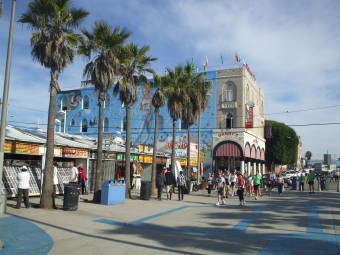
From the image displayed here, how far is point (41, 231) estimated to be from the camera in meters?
9.00

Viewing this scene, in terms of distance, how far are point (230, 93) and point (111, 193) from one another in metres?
27.7

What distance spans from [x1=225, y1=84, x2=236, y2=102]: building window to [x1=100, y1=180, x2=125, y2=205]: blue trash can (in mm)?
26634

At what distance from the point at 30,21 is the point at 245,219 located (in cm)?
1095

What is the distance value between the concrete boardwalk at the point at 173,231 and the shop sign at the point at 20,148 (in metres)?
2.73

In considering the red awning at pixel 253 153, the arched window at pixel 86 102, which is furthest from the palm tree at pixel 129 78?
the arched window at pixel 86 102

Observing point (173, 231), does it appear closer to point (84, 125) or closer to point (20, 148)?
point (20, 148)

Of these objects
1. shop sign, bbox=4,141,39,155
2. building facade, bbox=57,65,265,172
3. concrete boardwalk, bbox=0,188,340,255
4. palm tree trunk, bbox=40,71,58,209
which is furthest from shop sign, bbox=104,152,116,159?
building facade, bbox=57,65,265,172

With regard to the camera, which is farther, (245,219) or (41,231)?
(245,219)

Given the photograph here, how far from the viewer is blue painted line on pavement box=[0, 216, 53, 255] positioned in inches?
286

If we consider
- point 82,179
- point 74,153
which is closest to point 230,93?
point 74,153

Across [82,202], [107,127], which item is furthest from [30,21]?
[107,127]

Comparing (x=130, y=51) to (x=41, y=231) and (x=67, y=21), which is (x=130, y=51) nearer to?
(x=67, y=21)

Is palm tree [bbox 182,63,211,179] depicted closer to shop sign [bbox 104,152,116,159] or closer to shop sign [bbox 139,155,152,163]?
shop sign [bbox 139,155,152,163]

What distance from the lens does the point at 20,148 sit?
15.0 m
